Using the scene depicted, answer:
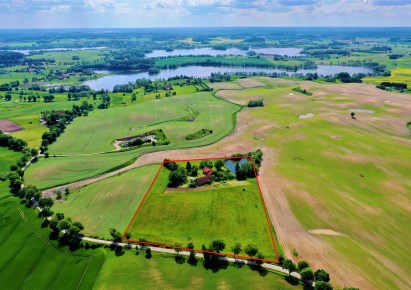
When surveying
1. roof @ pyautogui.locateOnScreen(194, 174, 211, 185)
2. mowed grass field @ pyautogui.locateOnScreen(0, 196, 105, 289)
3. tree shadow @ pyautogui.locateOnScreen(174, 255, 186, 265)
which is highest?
roof @ pyautogui.locateOnScreen(194, 174, 211, 185)

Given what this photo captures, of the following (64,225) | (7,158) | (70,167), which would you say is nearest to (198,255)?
(64,225)

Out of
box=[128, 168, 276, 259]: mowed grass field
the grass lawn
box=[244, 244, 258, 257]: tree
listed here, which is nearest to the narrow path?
box=[244, 244, 258, 257]: tree

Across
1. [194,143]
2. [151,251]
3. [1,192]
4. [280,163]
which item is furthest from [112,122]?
[151,251]

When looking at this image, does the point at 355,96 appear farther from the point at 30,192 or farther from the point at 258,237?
the point at 30,192

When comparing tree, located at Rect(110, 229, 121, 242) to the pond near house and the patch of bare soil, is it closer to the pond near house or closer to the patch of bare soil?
the pond near house

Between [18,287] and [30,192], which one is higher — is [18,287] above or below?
below

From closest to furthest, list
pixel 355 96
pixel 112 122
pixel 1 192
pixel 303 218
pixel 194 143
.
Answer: pixel 303 218 → pixel 1 192 → pixel 194 143 → pixel 112 122 → pixel 355 96
